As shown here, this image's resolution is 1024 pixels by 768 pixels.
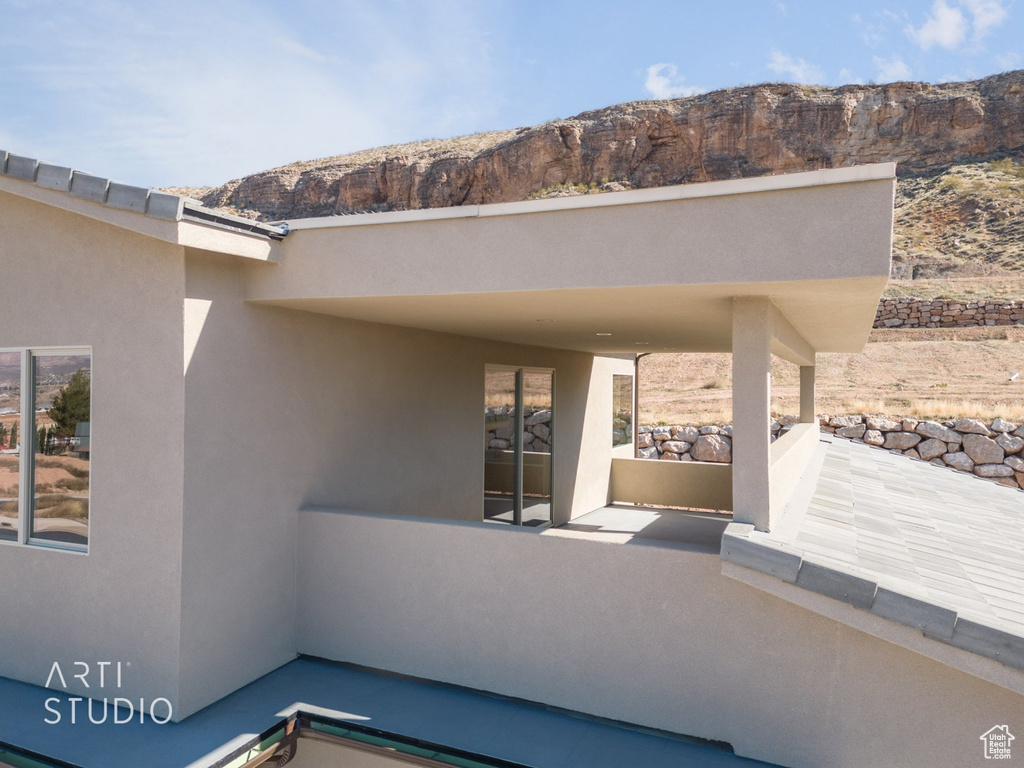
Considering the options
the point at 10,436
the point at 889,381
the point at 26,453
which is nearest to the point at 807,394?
the point at 26,453

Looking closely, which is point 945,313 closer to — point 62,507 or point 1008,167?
point 1008,167

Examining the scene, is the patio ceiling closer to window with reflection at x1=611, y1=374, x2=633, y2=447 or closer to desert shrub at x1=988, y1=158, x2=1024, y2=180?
window with reflection at x1=611, y1=374, x2=633, y2=447

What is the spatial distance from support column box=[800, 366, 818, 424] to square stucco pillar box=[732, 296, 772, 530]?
293 inches

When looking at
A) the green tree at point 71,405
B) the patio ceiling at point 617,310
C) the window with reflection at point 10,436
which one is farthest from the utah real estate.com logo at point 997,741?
the window with reflection at point 10,436

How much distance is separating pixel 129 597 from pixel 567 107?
50.3 m

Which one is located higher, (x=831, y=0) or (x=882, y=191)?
(x=831, y=0)

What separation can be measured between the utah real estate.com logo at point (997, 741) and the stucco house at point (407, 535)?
0.07m

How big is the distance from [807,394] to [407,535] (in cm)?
864

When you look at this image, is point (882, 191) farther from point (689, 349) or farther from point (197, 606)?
point (689, 349)

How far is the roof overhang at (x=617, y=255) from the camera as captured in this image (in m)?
3.99

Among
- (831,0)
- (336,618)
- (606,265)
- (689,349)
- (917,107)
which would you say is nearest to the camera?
(606,265)

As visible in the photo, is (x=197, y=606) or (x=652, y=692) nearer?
(x=652, y=692)

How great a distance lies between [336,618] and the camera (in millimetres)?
5805

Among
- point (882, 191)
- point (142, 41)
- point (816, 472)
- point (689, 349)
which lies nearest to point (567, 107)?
point (142, 41)
